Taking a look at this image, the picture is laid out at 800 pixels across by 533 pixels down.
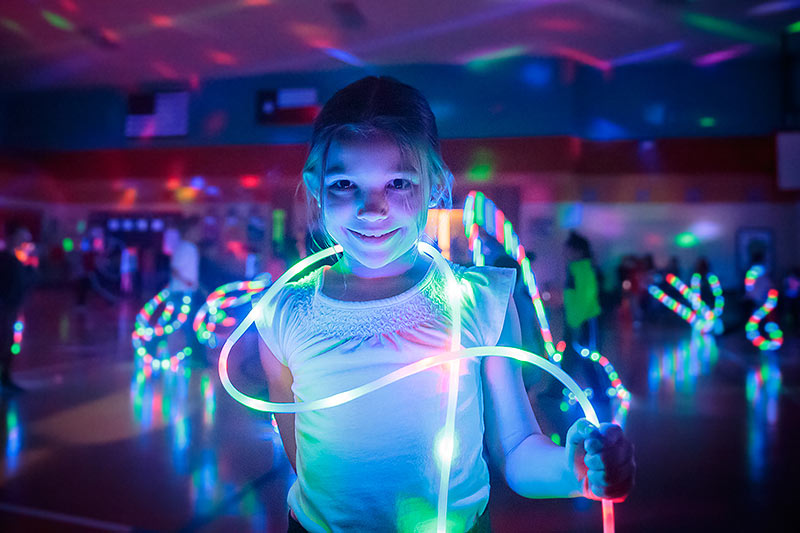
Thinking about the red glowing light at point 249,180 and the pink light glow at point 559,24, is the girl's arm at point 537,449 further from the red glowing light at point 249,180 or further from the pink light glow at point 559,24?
the red glowing light at point 249,180

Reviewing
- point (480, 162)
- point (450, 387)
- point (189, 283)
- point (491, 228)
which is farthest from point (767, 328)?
point (450, 387)

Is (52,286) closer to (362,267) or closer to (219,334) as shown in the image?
(219,334)

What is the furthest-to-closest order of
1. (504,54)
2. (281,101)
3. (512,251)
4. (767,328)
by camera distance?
(767,328) < (504,54) < (281,101) < (512,251)

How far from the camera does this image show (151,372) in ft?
19.1

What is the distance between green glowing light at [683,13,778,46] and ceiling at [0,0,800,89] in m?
0.02

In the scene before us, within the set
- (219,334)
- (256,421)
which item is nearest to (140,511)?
(256,421)

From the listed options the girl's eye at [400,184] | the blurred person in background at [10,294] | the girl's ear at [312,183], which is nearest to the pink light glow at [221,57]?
the blurred person in background at [10,294]

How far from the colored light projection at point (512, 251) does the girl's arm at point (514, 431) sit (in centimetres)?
9

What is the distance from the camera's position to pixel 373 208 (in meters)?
0.90

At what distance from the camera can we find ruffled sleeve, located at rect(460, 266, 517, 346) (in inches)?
37.3

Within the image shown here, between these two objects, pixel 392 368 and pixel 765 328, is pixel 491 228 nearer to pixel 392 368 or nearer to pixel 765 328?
pixel 392 368

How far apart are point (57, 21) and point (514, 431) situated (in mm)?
8681

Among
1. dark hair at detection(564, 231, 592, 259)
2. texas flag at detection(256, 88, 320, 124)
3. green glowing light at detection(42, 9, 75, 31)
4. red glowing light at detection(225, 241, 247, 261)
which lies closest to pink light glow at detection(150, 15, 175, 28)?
green glowing light at detection(42, 9, 75, 31)

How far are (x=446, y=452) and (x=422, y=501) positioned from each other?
10cm
